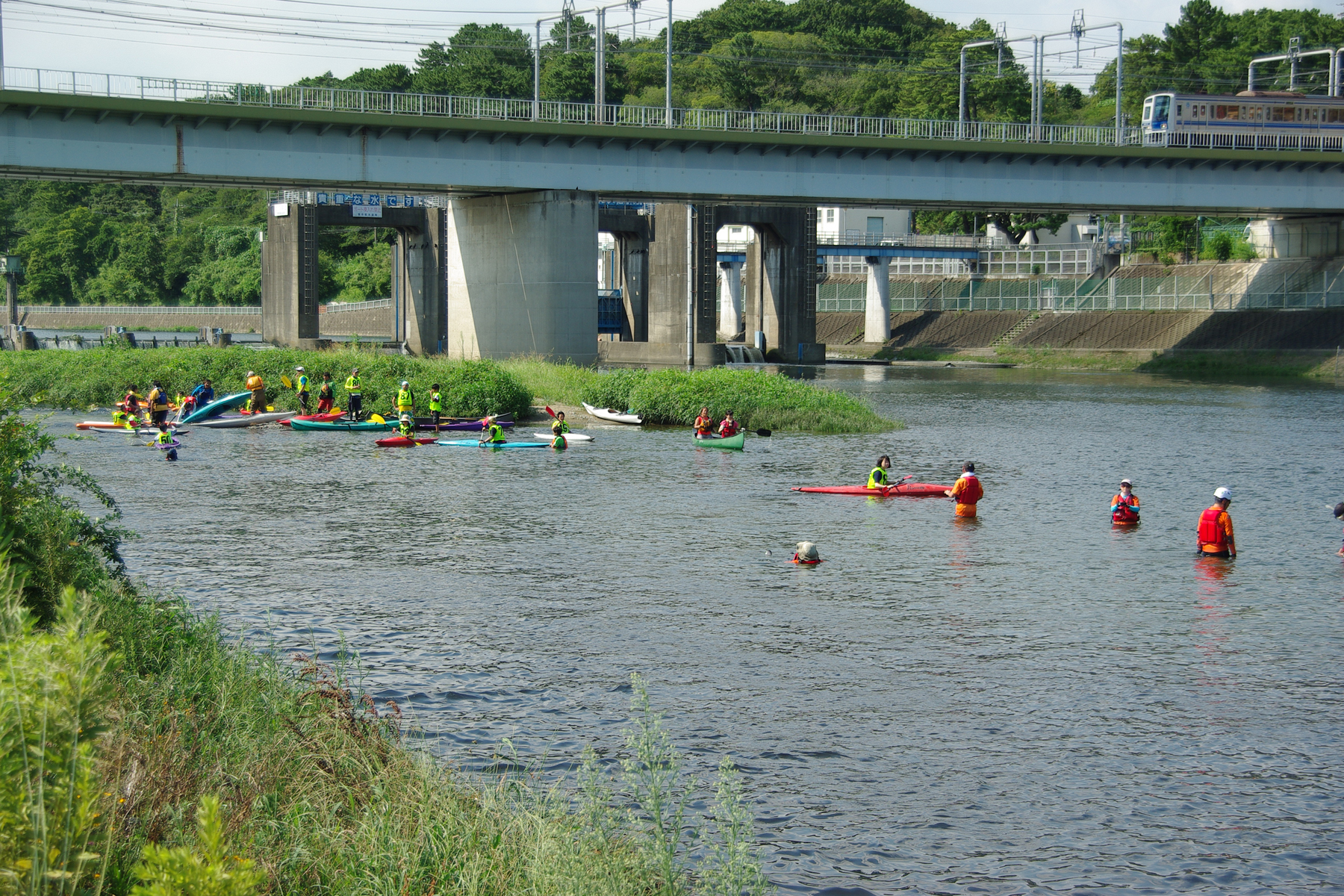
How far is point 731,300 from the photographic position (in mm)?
117562

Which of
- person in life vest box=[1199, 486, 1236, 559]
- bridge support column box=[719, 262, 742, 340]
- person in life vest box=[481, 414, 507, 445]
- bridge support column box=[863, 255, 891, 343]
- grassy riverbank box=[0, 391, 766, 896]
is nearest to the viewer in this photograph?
grassy riverbank box=[0, 391, 766, 896]

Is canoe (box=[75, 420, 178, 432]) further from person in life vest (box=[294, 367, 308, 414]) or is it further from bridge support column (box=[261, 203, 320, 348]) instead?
bridge support column (box=[261, 203, 320, 348])

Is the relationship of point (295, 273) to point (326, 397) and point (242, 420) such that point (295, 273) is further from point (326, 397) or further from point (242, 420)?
point (326, 397)

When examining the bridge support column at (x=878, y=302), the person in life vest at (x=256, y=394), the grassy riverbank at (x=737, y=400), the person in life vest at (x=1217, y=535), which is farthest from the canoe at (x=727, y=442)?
the bridge support column at (x=878, y=302)

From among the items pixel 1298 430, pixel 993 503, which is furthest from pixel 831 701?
pixel 1298 430

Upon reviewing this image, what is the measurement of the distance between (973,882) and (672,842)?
2.89 metres

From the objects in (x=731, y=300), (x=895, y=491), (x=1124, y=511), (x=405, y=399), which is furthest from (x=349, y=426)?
(x=731, y=300)

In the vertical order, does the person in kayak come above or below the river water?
above

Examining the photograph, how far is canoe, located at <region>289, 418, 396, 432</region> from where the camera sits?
42.9m

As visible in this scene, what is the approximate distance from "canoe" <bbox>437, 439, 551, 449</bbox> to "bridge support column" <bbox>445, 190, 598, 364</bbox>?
19851 millimetres

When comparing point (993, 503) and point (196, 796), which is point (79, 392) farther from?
point (196, 796)

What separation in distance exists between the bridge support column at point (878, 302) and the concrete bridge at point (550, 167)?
37337mm

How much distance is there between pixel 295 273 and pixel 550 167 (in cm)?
4094

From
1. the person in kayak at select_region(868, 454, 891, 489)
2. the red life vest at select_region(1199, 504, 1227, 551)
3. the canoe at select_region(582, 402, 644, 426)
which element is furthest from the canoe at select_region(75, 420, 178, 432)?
the red life vest at select_region(1199, 504, 1227, 551)
